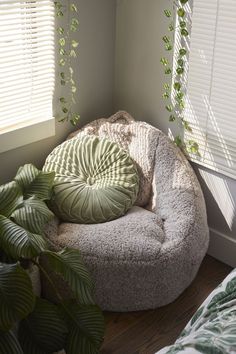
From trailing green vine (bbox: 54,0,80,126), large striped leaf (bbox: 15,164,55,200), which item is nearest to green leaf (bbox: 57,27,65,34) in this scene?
trailing green vine (bbox: 54,0,80,126)

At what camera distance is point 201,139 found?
7.71 feet

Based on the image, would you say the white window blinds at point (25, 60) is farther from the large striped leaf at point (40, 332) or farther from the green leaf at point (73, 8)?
the large striped leaf at point (40, 332)

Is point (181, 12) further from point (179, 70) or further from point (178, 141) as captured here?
point (178, 141)

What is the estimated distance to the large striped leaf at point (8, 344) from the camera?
1.57 m

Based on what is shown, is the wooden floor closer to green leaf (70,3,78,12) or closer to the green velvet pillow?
the green velvet pillow

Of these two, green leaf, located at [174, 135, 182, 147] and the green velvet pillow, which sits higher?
green leaf, located at [174, 135, 182, 147]

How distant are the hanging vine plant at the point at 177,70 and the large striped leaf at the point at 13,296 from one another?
1152mm

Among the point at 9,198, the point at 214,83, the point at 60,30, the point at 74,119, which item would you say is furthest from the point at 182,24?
the point at 9,198

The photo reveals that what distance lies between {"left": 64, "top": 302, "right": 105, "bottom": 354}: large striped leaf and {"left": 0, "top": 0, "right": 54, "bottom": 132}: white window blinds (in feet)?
2.97

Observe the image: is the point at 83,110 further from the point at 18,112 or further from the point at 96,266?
the point at 96,266

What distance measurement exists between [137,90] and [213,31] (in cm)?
57

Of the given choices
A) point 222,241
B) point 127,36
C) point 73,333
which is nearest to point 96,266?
point 73,333

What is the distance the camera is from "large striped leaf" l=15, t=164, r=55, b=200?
2002 millimetres

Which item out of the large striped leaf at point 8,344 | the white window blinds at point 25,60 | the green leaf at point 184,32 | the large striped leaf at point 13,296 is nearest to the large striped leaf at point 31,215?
the large striped leaf at point 13,296
